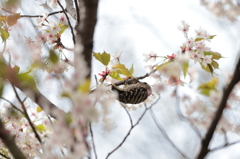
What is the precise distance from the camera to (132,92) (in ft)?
4.33

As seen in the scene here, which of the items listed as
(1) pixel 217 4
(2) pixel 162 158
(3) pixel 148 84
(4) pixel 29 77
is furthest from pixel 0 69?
(2) pixel 162 158

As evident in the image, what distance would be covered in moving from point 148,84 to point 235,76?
0.89 meters

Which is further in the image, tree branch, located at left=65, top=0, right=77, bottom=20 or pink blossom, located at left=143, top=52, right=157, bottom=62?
tree branch, located at left=65, top=0, right=77, bottom=20

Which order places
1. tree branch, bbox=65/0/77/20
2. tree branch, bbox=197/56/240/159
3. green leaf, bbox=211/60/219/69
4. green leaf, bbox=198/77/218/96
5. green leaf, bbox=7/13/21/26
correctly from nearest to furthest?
1. tree branch, bbox=197/56/240/159
2. green leaf, bbox=198/77/218/96
3. green leaf, bbox=7/13/21/26
4. green leaf, bbox=211/60/219/69
5. tree branch, bbox=65/0/77/20

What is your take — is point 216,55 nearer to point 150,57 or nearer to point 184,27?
point 184,27

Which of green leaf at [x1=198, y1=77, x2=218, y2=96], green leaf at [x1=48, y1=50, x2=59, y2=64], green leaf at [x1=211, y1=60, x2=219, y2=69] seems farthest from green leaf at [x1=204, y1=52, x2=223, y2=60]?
green leaf at [x1=48, y1=50, x2=59, y2=64]

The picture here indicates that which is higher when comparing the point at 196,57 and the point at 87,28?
the point at 87,28

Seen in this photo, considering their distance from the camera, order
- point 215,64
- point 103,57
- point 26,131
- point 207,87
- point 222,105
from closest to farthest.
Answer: point 222,105
point 207,87
point 103,57
point 215,64
point 26,131

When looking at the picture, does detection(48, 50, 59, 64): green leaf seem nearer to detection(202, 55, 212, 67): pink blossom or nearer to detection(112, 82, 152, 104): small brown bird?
detection(112, 82, 152, 104): small brown bird

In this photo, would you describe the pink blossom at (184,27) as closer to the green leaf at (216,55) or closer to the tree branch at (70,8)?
the green leaf at (216,55)

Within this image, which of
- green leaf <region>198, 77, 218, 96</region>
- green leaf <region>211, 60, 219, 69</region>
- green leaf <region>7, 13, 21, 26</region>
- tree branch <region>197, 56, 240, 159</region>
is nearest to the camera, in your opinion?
tree branch <region>197, 56, 240, 159</region>

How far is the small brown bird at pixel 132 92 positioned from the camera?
1324mm

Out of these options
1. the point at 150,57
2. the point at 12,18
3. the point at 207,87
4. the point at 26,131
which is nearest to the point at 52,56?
the point at 207,87

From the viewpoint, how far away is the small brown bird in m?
1.32
